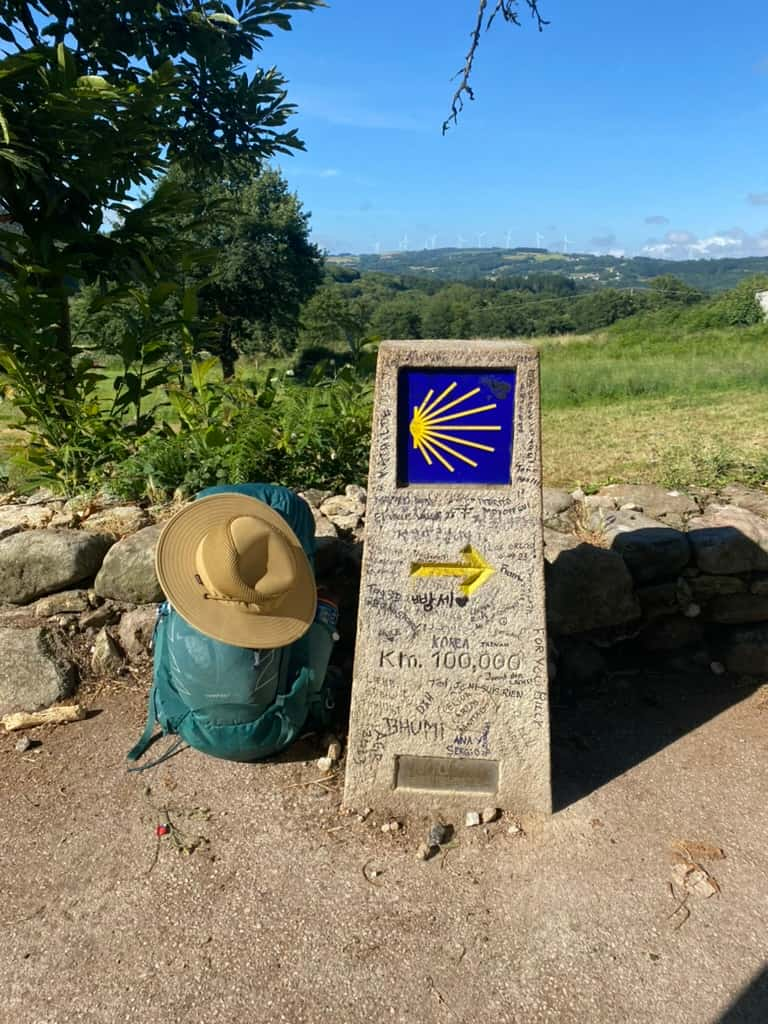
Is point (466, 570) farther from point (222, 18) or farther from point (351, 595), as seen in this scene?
point (222, 18)

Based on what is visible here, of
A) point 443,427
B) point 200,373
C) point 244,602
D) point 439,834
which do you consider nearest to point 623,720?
point 439,834

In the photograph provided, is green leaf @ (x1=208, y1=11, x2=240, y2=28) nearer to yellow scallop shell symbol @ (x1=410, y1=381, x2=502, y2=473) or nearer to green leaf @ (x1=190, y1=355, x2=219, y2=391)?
green leaf @ (x1=190, y1=355, x2=219, y2=391)

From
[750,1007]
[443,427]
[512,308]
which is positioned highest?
[443,427]

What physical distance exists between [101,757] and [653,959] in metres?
2.33

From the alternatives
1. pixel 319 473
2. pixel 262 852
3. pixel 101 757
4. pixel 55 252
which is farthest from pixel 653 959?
pixel 55 252

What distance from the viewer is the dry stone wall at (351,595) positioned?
386cm

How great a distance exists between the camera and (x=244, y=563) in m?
2.85

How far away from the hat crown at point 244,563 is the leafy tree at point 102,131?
249cm

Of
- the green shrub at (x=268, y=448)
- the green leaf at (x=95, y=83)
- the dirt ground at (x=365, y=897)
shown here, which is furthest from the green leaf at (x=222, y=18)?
the dirt ground at (x=365, y=897)

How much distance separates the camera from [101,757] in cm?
330

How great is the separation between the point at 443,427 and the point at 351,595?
58.2 inches

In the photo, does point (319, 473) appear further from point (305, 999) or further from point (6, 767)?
point (305, 999)

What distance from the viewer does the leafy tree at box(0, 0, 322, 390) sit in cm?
420

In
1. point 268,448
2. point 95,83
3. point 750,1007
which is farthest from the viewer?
point 268,448
